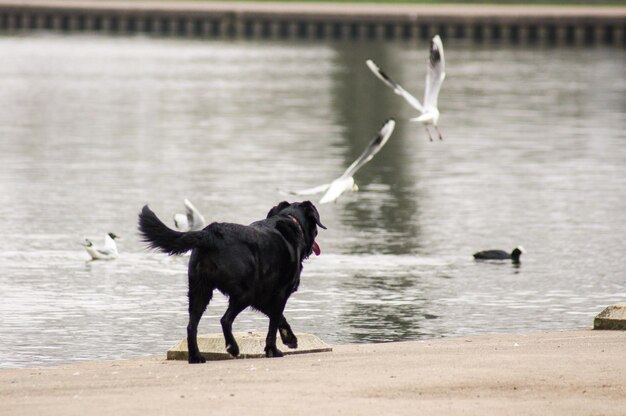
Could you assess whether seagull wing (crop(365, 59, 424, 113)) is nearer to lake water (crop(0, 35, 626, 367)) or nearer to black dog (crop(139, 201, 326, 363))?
lake water (crop(0, 35, 626, 367))

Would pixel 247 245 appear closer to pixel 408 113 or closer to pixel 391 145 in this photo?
pixel 391 145

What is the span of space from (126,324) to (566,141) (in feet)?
86.5

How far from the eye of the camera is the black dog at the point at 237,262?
12.0 m

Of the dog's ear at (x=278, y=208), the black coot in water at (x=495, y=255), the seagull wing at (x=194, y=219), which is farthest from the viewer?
the black coot in water at (x=495, y=255)

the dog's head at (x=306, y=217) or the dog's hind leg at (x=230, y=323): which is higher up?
the dog's head at (x=306, y=217)

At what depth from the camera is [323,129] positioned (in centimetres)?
4441

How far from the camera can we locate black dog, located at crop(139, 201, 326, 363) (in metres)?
12.0

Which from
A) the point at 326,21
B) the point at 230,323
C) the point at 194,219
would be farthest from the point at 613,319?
the point at 326,21

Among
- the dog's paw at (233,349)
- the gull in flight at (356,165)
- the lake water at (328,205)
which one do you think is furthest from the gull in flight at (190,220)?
the dog's paw at (233,349)

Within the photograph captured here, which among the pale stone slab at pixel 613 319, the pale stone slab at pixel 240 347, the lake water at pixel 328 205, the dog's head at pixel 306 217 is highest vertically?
the dog's head at pixel 306 217

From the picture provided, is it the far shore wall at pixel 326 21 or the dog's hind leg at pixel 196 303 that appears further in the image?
the far shore wall at pixel 326 21

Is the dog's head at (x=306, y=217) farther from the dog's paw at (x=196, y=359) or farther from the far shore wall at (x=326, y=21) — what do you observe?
the far shore wall at (x=326, y=21)

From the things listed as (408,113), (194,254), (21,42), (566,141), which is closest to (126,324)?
(194,254)

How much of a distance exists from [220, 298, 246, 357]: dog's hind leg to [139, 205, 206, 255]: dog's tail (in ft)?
1.78
